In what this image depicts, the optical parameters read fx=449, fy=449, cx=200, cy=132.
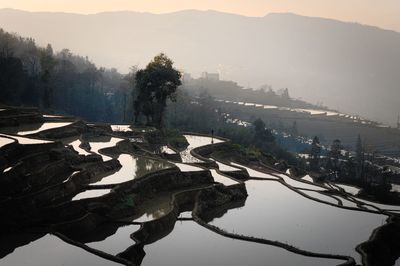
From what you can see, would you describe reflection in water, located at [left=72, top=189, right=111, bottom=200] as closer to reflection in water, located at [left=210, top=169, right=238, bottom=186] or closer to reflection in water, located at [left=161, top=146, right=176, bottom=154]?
reflection in water, located at [left=210, top=169, right=238, bottom=186]

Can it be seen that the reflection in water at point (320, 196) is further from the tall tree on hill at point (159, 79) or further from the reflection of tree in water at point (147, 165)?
the tall tree on hill at point (159, 79)

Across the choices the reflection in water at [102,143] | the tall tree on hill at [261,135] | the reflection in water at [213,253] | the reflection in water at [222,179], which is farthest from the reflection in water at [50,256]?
the tall tree on hill at [261,135]

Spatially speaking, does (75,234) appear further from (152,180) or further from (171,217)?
(152,180)

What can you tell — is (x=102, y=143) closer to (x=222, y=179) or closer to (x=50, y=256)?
(x=222, y=179)

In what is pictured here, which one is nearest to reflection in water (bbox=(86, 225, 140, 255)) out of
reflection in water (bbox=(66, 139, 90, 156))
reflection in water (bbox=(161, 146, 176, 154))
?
reflection in water (bbox=(66, 139, 90, 156))

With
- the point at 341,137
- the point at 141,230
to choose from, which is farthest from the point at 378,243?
the point at 341,137

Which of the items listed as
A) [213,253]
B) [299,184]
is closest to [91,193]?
[213,253]
